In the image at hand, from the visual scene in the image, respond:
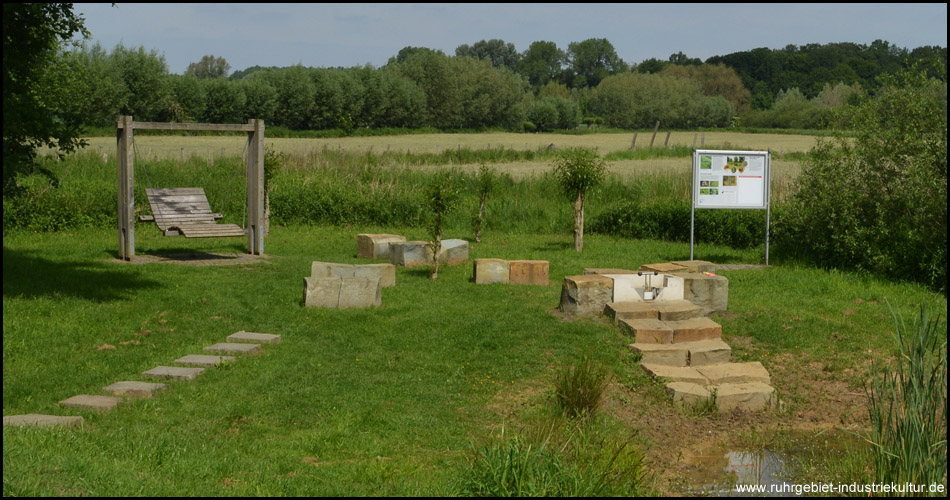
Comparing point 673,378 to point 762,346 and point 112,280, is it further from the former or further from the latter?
point 112,280

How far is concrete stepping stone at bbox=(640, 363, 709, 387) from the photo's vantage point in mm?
7598

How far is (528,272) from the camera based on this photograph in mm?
12234

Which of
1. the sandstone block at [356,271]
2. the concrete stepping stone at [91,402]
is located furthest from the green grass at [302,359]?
the sandstone block at [356,271]

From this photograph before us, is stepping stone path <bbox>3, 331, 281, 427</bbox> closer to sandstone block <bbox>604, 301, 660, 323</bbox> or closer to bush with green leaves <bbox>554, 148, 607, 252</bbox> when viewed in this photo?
sandstone block <bbox>604, 301, 660, 323</bbox>

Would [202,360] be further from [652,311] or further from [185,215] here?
[185,215]

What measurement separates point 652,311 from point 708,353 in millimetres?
1226

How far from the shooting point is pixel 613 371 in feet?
26.0

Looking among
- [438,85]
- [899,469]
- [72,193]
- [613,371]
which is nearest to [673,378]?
[613,371]

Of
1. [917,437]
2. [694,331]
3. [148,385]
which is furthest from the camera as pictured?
[694,331]

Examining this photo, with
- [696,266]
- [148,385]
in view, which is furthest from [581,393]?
[696,266]

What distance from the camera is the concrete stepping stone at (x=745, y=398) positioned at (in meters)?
7.19

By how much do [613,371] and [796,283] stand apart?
550cm

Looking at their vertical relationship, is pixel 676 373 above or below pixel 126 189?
below

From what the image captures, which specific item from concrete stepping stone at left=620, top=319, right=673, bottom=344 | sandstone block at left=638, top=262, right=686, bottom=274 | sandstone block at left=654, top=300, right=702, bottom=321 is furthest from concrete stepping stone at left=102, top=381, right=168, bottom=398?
sandstone block at left=638, top=262, right=686, bottom=274
